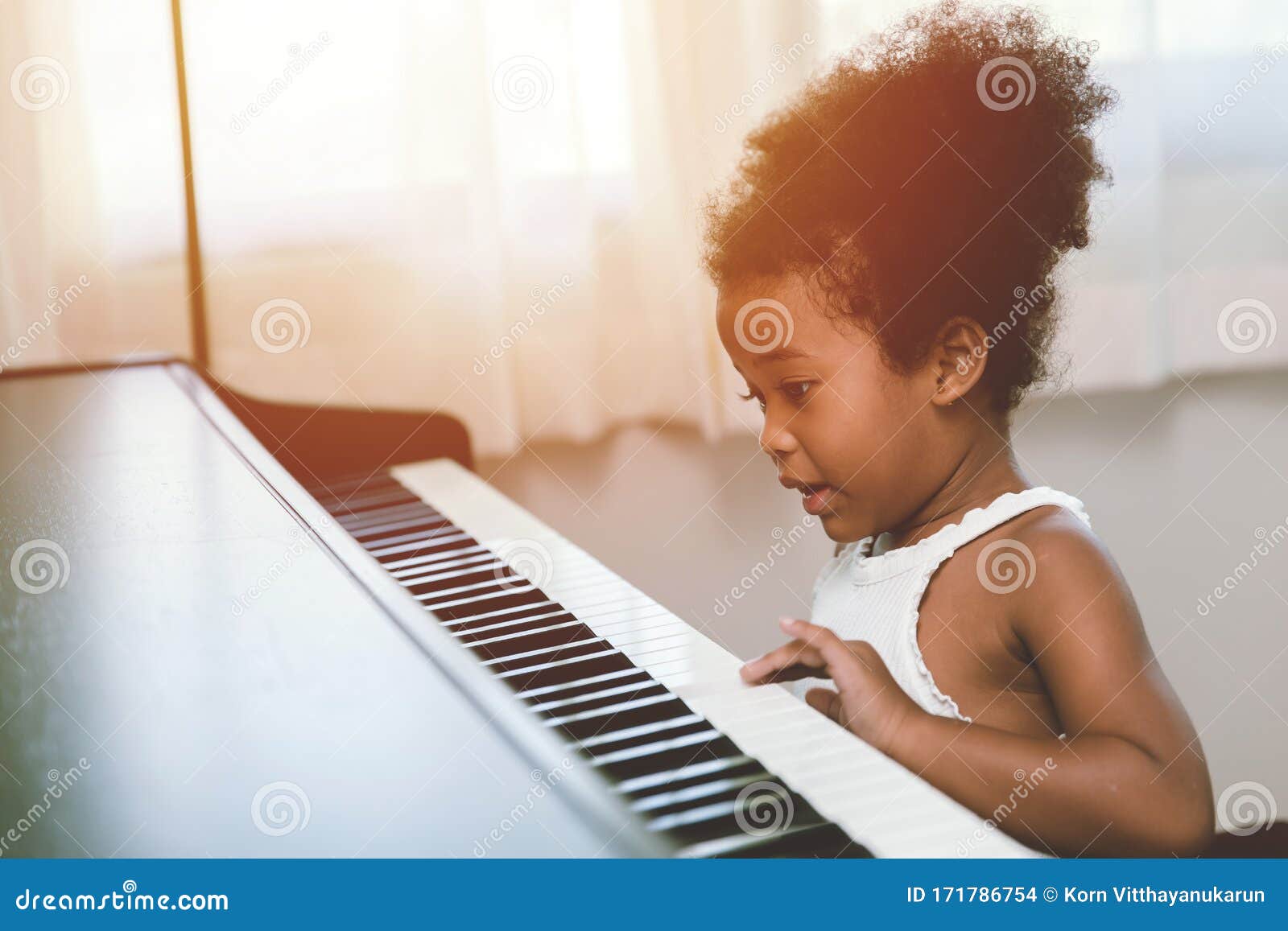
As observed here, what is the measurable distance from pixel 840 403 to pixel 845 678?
0.19 metres

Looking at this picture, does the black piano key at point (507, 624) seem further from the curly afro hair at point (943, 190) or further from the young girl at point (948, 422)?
the curly afro hair at point (943, 190)

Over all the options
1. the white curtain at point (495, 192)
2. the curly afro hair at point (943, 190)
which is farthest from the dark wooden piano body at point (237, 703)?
the curly afro hair at point (943, 190)

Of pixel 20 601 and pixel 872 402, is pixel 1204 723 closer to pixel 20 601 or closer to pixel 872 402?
pixel 872 402

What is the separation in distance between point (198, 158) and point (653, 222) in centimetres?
43

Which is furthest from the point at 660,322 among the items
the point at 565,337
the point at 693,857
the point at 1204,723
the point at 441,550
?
the point at 693,857

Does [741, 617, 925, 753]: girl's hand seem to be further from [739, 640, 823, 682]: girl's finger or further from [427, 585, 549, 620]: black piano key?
[427, 585, 549, 620]: black piano key

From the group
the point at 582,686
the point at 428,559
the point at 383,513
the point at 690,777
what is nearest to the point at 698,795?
the point at 690,777

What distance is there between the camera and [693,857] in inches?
20.8

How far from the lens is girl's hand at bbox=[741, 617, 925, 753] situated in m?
0.64

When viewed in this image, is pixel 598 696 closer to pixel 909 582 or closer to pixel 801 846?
pixel 801 846

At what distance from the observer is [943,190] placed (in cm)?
80

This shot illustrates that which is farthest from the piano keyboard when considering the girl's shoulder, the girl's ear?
the girl's ear

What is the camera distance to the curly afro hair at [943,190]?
775mm
